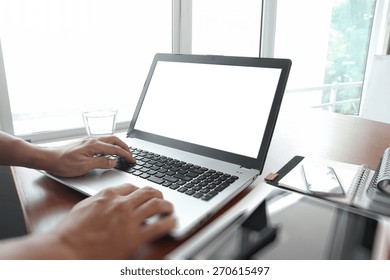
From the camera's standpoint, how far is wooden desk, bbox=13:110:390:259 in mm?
528

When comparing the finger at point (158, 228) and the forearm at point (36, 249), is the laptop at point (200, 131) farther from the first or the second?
the forearm at point (36, 249)

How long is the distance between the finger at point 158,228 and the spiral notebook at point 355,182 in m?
0.28

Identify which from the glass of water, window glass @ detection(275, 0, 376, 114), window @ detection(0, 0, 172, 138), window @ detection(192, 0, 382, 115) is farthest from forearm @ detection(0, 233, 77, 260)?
window glass @ detection(275, 0, 376, 114)

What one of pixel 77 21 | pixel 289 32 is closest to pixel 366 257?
pixel 77 21

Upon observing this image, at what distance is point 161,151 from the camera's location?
76 cm

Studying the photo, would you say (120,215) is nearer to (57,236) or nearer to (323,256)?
(57,236)

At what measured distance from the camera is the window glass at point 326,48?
2092 millimetres

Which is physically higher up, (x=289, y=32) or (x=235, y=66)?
(x=289, y=32)

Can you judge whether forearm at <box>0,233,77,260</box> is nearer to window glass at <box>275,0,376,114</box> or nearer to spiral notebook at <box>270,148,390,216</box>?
spiral notebook at <box>270,148,390,216</box>

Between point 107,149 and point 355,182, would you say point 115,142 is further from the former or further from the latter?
point 355,182

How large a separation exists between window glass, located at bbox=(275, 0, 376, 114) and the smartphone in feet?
4.71

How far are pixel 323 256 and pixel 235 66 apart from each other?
0.48 metres

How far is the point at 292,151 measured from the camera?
86cm

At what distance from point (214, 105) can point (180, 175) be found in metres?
0.21
